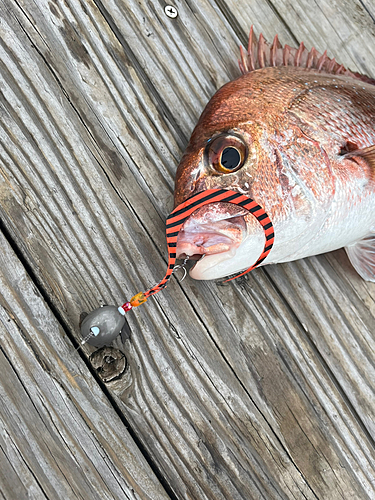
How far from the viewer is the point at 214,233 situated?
119 cm

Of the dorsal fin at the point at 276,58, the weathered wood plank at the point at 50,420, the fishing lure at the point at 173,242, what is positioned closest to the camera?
the fishing lure at the point at 173,242

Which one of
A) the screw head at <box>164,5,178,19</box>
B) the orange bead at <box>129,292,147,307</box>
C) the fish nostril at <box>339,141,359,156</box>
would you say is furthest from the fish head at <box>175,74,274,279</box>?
the screw head at <box>164,5,178,19</box>

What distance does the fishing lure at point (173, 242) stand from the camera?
117 cm

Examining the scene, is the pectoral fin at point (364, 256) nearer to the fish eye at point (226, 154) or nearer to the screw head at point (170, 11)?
the fish eye at point (226, 154)

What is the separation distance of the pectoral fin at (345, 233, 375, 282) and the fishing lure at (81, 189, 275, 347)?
61 cm

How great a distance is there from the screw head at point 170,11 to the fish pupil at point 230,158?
90 cm

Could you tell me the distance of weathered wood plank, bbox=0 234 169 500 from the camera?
4.34 feet

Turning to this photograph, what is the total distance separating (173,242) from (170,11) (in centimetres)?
118

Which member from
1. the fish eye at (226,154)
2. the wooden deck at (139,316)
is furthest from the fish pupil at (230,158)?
the wooden deck at (139,316)

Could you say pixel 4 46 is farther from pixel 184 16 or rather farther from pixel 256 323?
pixel 256 323

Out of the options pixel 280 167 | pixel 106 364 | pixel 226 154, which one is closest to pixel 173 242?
pixel 226 154

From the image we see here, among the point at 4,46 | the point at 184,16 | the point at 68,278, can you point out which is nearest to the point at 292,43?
the point at 184,16

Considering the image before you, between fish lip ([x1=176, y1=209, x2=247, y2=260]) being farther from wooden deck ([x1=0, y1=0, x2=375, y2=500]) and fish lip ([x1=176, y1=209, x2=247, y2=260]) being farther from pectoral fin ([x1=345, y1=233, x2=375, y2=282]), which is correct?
pectoral fin ([x1=345, y1=233, x2=375, y2=282])

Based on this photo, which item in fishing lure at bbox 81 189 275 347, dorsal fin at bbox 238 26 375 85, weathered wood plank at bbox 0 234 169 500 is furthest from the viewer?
dorsal fin at bbox 238 26 375 85
